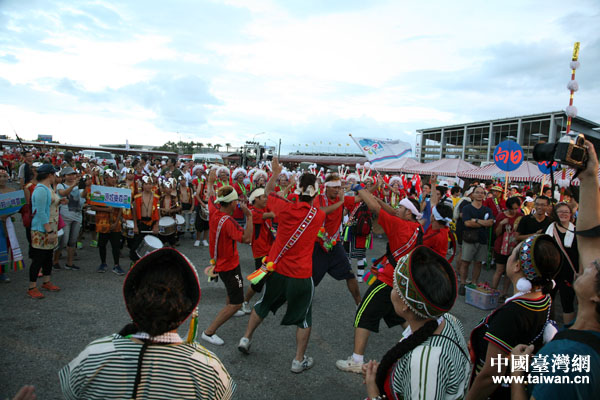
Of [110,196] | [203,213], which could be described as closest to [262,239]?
[110,196]

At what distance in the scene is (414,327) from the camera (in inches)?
70.0

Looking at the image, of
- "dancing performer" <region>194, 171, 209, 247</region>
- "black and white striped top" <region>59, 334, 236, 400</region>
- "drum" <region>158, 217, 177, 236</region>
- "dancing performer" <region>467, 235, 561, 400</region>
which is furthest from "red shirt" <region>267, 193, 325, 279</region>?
"dancing performer" <region>194, 171, 209, 247</region>

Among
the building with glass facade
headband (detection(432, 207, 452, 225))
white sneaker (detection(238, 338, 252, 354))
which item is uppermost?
the building with glass facade

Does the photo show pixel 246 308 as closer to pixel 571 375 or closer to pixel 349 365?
pixel 349 365

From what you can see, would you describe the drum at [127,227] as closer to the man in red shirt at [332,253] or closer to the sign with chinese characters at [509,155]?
the man in red shirt at [332,253]

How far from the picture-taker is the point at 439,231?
3.96 m

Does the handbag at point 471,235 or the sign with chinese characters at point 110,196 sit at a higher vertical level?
the sign with chinese characters at point 110,196

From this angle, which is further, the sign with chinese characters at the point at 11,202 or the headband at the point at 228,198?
the sign with chinese characters at the point at 11,202

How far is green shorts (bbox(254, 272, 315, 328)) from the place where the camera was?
3741 millimetres

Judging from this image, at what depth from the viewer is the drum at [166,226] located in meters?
7.09

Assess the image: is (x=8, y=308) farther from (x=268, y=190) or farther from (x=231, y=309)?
(x=268, y=190)

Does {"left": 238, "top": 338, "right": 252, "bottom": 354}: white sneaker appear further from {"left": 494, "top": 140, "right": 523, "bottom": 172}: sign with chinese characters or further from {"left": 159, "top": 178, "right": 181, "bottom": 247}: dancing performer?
{"left": 494, "top": 140, "right": 523, "bottom": 172}: sign with chinese characters

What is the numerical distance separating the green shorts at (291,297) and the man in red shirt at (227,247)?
434mm

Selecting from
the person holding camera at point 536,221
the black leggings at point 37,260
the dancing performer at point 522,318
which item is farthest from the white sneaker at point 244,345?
the person holding camera at point 536,221
